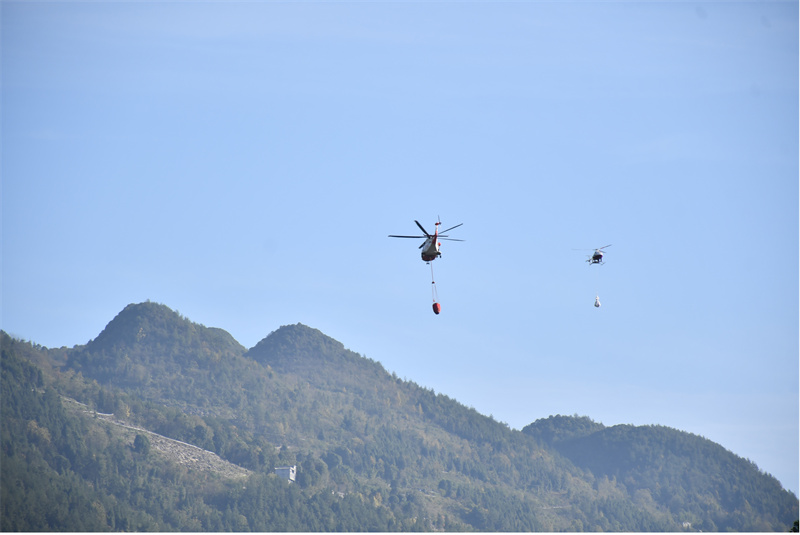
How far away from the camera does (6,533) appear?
646 feet

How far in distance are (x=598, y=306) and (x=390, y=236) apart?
3321 centimetres

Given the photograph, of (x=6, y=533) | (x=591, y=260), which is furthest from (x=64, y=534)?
(x=591, y=260)

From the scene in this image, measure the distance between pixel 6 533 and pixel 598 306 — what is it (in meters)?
133

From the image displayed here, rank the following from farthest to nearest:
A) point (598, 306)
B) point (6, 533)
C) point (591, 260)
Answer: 1. point (6, 533)
2. point (591, 260)
3. point (598, 306)

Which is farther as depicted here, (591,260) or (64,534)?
(64,534)

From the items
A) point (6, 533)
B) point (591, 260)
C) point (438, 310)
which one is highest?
point (591, 260)

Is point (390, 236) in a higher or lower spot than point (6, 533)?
higher

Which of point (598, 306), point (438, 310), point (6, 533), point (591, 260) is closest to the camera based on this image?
point (438, 310)

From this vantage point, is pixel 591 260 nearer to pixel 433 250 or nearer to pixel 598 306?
pixel 598 306

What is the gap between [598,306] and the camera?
4437 inches

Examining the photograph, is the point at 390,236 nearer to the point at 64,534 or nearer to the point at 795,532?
the point at 795,532

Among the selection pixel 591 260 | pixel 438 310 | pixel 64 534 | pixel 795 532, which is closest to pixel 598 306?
pixel 591 260

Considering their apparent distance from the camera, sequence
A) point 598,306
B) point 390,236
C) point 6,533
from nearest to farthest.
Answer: point 390,236 → point 598,306 → point 6,533

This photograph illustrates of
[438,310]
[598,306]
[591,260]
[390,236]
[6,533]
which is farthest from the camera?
[6,533]
